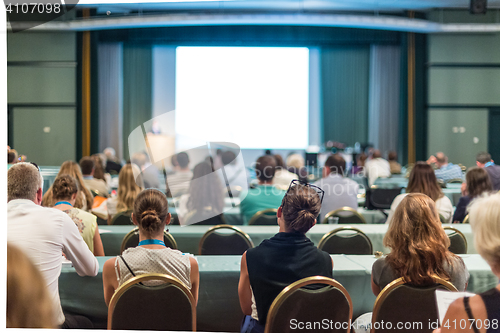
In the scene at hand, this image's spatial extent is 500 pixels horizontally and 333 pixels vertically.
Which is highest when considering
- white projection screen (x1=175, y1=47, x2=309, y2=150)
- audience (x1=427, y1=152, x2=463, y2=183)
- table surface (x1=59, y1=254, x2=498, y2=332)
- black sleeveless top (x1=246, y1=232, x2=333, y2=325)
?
white projection screen (x1=175, y1=47, x2=309, y2=150)

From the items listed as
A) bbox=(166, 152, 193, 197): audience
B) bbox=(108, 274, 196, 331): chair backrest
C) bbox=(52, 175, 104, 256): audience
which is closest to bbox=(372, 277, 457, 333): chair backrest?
bbox=(108, 274, 196, 331): chair backrest

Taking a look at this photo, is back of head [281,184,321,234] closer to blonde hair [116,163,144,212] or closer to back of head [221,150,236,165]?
blonde hair [116,163,144,212]

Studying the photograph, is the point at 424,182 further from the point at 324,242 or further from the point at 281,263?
the point at 281,263

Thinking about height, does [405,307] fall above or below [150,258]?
below

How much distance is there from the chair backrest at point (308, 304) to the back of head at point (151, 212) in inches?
25.1

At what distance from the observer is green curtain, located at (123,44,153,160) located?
43.2ft

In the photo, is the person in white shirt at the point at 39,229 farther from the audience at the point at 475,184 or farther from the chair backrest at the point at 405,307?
the audience at the point at 475,184

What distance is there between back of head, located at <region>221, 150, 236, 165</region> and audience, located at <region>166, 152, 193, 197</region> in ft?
2.34

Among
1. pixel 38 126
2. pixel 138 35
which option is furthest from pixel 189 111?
pixel 38 126

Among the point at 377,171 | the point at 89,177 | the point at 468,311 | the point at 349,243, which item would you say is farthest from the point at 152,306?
the point at 377,171

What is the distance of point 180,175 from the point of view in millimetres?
4656

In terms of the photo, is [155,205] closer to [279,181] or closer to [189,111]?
[279,181]

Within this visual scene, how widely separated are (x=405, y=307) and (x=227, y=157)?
3.85 meters

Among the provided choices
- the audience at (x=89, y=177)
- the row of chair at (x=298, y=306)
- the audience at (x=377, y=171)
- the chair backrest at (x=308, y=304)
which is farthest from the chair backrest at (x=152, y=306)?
the audience at (x=377, y=171)
